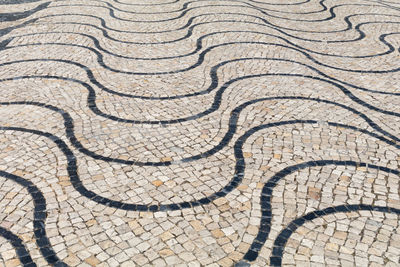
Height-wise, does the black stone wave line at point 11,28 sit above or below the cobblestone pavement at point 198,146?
above

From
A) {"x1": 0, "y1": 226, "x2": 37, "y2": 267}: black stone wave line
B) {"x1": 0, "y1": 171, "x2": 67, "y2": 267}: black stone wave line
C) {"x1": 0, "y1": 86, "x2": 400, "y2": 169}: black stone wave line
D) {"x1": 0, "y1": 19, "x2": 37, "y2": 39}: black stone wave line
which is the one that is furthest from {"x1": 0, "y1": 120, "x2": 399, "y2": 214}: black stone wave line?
{"x1": 0, "y1": 19, "x2": 37, "y2": 39}: black stone wave line

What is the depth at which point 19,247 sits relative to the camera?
355cm

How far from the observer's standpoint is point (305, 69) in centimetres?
715

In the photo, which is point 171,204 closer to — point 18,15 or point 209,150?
point 209,150

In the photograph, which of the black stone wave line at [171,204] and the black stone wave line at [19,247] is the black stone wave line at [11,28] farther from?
the black stone wave line at [19,247]

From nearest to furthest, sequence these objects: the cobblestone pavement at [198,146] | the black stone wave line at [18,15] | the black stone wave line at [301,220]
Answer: the black stone wave line at [301,220], the cobblestone pavement at [198,146], the black stone wave line at [18,15]

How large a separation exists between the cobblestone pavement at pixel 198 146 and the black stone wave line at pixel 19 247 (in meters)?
0.01

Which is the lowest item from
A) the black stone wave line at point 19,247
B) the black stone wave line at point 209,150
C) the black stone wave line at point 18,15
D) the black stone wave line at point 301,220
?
the black stone wave line at point 301,220

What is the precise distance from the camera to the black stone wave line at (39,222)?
347cm

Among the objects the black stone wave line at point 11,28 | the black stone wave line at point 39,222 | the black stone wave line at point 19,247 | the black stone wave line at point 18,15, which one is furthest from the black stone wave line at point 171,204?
the black stone wave line at point 18,15

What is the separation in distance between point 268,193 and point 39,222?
203 cm

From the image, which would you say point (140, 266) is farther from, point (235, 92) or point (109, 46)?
point (109, 46)

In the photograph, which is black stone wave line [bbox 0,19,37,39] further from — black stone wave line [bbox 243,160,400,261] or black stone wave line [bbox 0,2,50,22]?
black stone wave line [bbox 243,160,400,261]

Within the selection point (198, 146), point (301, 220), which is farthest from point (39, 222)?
point (301, 220)
